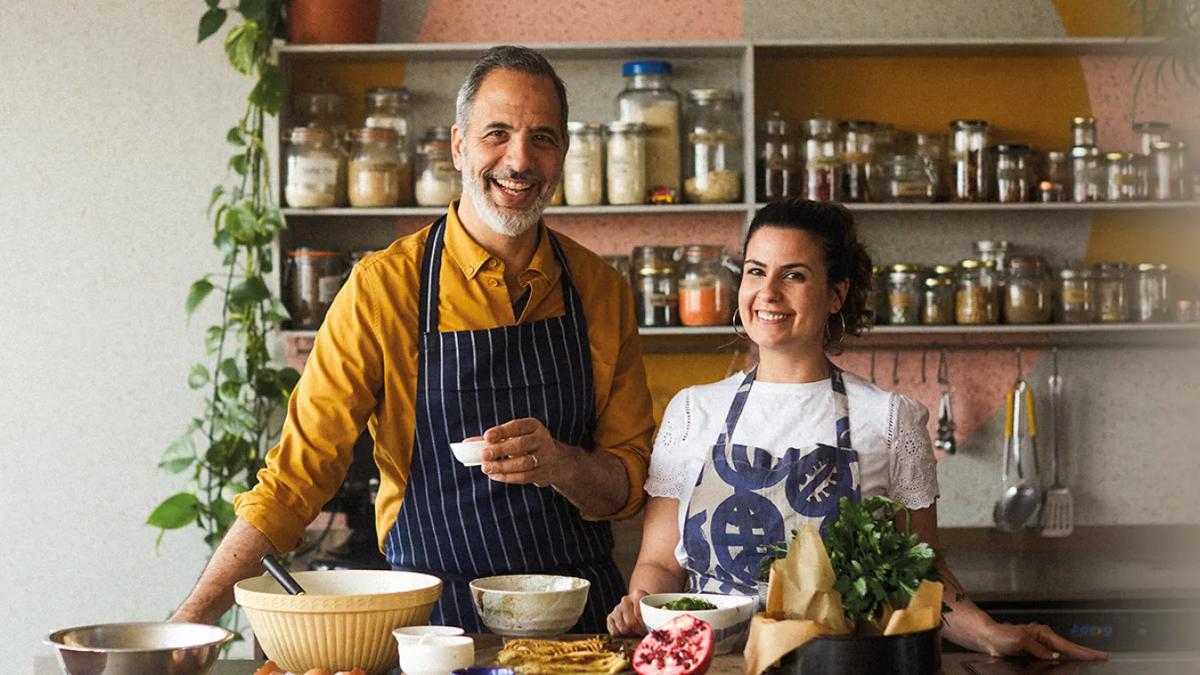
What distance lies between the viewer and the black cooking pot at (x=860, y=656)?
1479 mm

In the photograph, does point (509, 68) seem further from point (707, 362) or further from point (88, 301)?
point (88, 301)

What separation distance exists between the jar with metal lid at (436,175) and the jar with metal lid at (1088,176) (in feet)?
5.47

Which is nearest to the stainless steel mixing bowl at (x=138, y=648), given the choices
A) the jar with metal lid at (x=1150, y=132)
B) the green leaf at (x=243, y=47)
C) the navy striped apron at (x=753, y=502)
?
the navy striped apron at (x=753, y=502)

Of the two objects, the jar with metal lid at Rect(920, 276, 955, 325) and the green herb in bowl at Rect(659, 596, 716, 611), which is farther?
the jar with metal lid at Rect(920, 276, 955, 325)

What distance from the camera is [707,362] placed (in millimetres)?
4020

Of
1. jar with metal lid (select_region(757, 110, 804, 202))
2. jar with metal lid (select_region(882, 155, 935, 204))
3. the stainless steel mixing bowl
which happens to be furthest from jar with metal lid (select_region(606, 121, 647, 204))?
the stainless steel mixing bowl

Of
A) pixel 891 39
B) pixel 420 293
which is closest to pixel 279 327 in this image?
pixel 420 293

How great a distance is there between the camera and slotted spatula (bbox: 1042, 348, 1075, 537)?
3891mm

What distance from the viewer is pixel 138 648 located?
155 cm

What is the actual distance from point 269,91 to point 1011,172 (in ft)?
6.50

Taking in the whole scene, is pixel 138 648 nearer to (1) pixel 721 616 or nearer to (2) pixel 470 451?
(2) pixel 470 451

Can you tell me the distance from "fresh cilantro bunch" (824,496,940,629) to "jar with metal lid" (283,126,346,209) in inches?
95.2

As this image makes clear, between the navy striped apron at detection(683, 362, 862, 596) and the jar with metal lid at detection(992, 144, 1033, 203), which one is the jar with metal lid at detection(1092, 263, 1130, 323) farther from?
the navy striped apron at detection(683, 362, 862, 596)

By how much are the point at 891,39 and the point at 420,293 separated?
197cm
